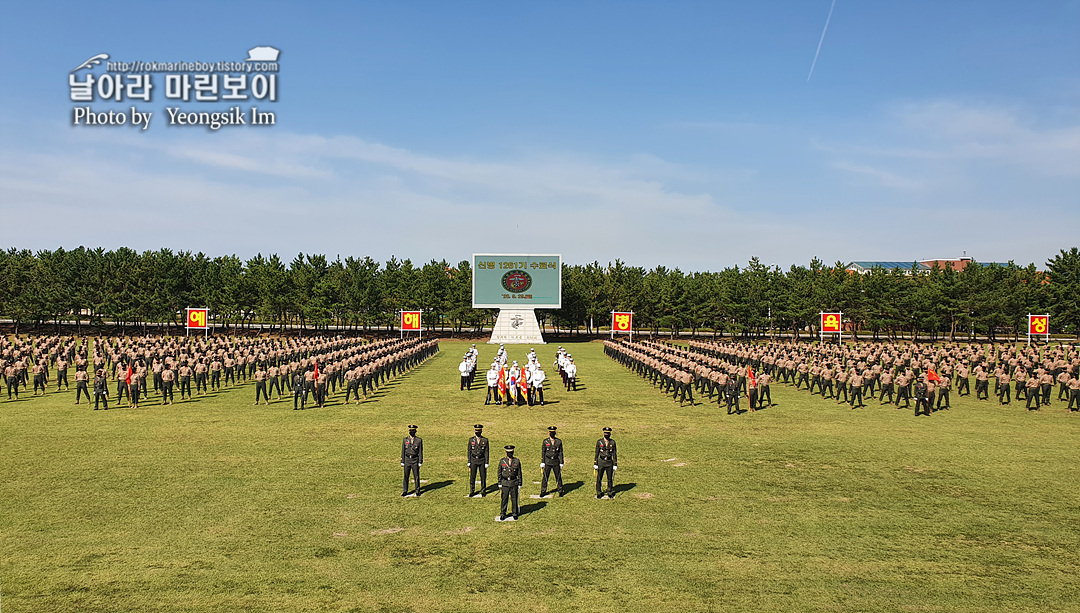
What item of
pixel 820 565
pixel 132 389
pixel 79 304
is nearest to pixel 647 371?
pixel 132 389

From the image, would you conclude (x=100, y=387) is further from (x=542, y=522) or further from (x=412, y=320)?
(x=412, y=320)

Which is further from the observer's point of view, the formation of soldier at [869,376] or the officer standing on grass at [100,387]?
the formation of soldier at [869,376]

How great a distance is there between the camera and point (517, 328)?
2606 inches

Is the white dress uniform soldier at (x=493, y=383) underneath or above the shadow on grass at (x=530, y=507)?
above

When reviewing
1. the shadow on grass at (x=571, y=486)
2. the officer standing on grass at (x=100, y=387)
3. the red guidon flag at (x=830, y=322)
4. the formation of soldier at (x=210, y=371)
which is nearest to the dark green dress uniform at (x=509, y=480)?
the shadow on grass at (x=571, y=486)

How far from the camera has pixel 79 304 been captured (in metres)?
70.0

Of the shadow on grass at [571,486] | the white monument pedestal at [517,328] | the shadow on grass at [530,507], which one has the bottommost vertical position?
the shadow on grass at [530,507]

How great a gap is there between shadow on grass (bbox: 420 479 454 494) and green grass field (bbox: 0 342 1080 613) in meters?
0.13

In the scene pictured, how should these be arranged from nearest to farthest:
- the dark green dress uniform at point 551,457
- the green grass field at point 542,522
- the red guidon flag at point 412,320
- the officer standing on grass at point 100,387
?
1. the green grass field at point 542,522
2. the dark green dress uniform at point 551,457
3. the officer standing on grass at point 100,387
4. the red guidon flag at point 412,320

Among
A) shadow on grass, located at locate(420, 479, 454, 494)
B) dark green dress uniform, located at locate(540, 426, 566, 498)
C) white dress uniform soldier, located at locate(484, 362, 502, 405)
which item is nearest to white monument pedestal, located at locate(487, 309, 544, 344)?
white dress uniform soldier, located at locate(484, 362, 502, 405)

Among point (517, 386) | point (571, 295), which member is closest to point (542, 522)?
point (517, 386)

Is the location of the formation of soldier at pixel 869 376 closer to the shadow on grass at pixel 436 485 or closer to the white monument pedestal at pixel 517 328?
the shadow on grass at pixel 436 485

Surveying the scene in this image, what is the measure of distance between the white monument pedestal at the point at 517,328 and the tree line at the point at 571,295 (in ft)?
33.5

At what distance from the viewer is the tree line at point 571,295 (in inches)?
2566
